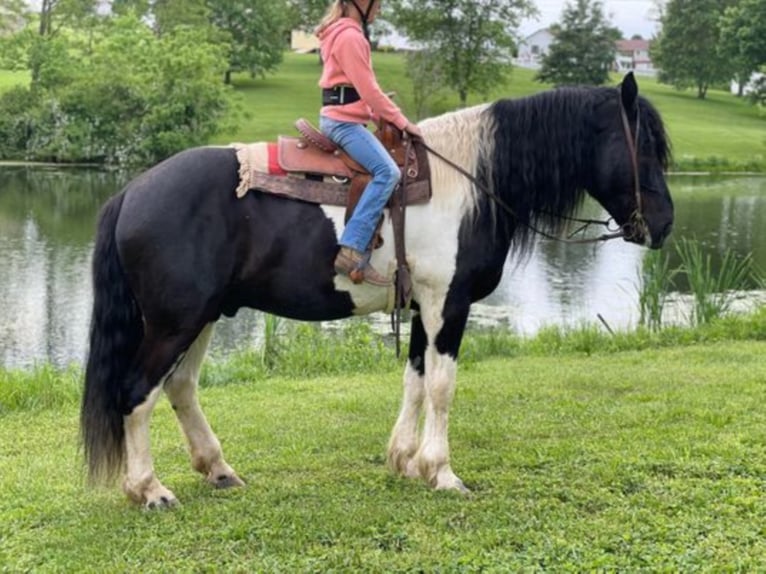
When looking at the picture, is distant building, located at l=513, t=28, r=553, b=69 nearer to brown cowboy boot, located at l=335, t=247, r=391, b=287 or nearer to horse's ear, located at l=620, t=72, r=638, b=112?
horse's ear, located at l=620, t=72, r=638, b=112

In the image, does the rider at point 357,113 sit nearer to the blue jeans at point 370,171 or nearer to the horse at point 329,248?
the blue jeans at point 370,171

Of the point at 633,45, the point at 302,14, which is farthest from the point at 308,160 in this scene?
the point at 633,45

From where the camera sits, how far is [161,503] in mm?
3898

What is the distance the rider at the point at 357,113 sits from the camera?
12.8ft

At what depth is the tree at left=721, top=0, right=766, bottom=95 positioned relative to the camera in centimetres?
4631

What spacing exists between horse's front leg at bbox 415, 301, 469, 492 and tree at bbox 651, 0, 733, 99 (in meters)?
67.2

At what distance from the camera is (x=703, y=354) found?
25.5 ft

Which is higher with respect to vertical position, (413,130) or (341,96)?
(341,96)

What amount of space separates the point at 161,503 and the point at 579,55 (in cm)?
5860

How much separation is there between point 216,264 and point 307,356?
4602mm

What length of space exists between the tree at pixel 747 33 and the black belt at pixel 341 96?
4892cm

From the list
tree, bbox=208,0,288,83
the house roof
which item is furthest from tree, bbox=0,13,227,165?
the house roof

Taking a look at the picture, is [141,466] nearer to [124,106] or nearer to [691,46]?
[124,106]

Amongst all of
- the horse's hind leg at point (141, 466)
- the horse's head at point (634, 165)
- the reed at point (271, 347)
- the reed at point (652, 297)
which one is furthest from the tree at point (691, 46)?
the horse's hind leg at point (141, 466)
